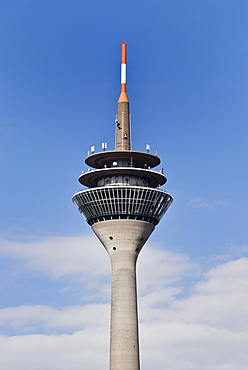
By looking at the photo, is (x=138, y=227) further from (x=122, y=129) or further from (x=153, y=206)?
(x=122, y=129)

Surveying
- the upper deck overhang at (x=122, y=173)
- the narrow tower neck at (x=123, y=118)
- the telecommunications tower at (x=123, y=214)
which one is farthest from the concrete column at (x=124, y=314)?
the narrow tower neck at (x=123, y=118)

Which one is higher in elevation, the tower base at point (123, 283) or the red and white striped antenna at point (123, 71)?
the red and white striped antenna at point (123, 71)

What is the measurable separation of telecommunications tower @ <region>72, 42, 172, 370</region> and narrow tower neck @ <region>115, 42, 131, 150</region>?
2.90 feet

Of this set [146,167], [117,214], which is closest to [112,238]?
[117,214]

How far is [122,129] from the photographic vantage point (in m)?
172

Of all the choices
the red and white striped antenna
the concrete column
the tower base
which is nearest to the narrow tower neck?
the red and white striped antenna

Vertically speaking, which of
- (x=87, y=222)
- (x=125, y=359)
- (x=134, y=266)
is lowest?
(x=125, y=359)

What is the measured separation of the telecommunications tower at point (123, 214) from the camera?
157 metres

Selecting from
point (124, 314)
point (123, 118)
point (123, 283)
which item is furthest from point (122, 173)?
point (124, 314)

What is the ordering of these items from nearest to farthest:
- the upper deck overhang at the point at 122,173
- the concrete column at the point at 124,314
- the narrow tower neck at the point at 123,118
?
1. the concrete column at the point at 124,314
2. the upper deck overhang at the point at 122,173
3. the narrow tower neck at the point at 123,118

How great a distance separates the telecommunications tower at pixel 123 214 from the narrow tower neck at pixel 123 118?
0.89 m

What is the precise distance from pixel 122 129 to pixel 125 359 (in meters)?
→ 45.7

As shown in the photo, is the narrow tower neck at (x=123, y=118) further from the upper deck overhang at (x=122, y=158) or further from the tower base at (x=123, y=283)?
the tower base at (x=123, y=283)

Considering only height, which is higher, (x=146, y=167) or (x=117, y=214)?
(x=146, y=167)
